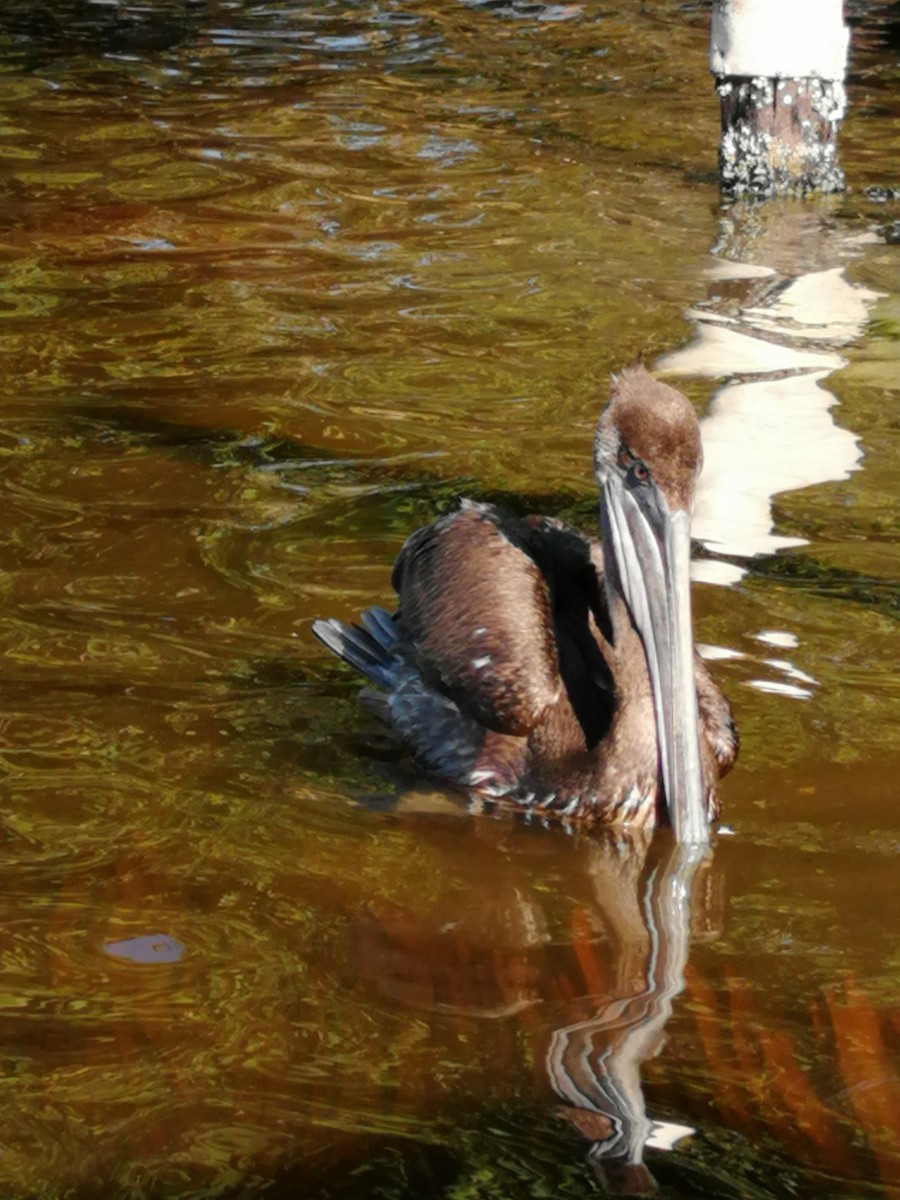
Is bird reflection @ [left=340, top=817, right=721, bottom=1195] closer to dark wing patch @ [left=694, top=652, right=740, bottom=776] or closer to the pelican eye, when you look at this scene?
dark wing patch @ [left=694, top=652, right=740, bottom=776]

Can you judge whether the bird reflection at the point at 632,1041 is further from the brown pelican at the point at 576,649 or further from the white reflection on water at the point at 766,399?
the white reflection on water at the point at 766,399

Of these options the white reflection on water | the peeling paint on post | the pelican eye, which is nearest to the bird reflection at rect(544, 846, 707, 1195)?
the pelican eye

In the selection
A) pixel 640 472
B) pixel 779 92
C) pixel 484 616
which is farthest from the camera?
pixel 779 92

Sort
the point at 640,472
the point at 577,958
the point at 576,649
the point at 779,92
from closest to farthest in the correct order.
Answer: the point at 577,958 < the point at 640,472 < the point at 576,649 < the point at 779,92

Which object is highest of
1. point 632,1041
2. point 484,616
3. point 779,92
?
point 779,92

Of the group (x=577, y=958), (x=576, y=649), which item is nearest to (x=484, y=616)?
(x=576, y=649)

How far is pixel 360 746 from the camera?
196 inches

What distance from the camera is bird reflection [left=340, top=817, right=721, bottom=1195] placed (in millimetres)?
3395

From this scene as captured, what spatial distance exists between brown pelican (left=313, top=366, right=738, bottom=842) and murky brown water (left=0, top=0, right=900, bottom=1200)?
145 millimetres

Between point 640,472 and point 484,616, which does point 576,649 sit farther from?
point 640,472

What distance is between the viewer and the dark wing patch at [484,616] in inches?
189

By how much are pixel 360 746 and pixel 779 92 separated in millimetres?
5669

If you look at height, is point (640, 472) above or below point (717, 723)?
above

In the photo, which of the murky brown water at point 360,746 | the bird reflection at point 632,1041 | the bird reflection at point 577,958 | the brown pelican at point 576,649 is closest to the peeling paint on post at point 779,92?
the murky brown water at point 360,746
